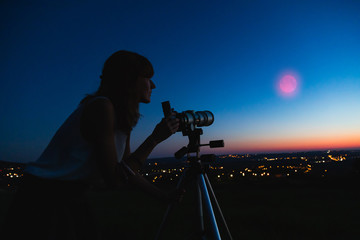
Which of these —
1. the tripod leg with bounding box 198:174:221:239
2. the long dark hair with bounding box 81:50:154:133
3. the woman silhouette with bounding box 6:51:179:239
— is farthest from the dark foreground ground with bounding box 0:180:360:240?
the long dark hair with bounding box 81:50:154:133

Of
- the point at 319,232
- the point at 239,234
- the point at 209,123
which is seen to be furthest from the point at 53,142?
the point at 319,232

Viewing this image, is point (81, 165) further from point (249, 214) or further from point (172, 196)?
point (249, 214)

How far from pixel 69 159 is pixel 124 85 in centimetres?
47

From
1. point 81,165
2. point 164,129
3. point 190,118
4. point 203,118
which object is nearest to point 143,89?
point 164,129

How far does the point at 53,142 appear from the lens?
1126mm

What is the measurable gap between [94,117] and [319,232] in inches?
145

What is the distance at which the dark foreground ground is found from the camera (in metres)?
3.25

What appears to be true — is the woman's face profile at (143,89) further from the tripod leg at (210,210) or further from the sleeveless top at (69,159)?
the tripod leg at (210,210)

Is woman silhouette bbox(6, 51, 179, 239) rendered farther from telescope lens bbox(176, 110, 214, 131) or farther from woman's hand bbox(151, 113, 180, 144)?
telescope lens bbox(176, 110, 214, 131)

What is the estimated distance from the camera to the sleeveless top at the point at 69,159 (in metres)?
1.03

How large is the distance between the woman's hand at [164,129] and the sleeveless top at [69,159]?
433mm

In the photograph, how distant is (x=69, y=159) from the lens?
1.06 m

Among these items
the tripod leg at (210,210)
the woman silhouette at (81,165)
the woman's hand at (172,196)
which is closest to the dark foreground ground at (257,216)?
the tripod leg at (210,210)

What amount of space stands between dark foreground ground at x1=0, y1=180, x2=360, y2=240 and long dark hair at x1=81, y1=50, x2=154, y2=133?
157 cm
